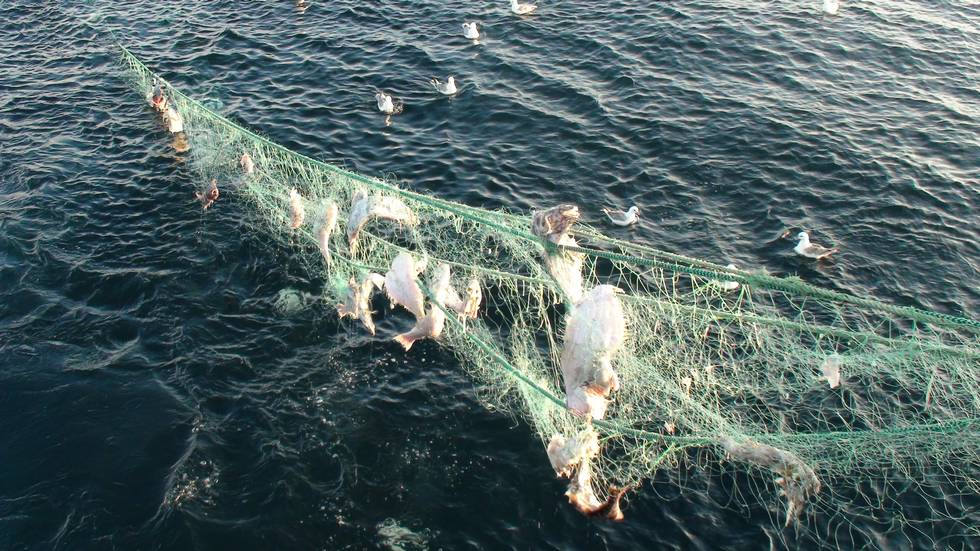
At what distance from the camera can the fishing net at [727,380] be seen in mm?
6637

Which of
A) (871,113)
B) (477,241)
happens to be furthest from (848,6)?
(477,241)

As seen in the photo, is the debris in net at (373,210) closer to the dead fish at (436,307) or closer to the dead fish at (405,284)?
the dead fish at (405,284)

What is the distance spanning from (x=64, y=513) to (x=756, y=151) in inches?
532

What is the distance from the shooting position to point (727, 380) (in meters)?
8.66

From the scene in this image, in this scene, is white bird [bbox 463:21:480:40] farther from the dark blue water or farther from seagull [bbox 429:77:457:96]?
seagull [bbox 429:77:457:96]

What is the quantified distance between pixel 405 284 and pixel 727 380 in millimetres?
4169

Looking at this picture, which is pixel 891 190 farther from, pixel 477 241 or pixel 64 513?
pixel 64 513

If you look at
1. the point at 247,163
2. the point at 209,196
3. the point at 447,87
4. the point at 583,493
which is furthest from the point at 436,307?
the point at 447,87

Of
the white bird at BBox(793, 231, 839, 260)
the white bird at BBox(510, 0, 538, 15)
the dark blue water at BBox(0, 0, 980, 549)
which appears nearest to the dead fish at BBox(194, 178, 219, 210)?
the dark blue water at BBox(0, 0, 980, 549)

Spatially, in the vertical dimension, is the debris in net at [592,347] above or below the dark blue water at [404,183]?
above

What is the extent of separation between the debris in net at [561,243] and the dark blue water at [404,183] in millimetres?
2862

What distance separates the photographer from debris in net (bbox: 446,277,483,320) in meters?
8.25

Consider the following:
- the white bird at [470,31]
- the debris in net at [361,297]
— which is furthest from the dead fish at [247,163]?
the white bird at [470,31]

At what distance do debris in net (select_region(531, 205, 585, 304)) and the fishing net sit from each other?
0.09ft
